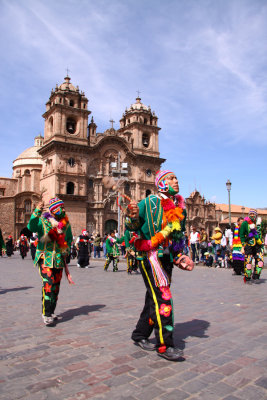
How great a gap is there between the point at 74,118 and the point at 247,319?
127 feet

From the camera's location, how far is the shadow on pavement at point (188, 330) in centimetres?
407

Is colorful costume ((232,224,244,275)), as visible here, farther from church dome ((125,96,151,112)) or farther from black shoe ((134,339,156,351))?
church dome ((125,96,151,112))

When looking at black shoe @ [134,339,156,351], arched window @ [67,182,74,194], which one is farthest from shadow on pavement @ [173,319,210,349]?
arched window @ [67,182,74,194]

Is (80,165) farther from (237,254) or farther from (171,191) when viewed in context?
(171,191)

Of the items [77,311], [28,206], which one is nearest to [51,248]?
[77,311]

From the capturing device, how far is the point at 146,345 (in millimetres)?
3750

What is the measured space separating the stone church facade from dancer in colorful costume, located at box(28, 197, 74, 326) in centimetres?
3071

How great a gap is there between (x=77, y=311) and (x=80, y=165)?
35017mm

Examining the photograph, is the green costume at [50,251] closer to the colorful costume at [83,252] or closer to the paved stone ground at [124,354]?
the paved stone ground at [124,354]

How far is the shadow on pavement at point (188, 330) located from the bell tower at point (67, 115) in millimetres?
36163

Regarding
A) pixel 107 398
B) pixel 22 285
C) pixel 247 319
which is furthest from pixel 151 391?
pixel 22 285

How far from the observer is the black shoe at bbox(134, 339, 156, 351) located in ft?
12.2

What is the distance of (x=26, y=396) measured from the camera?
267 centimetres

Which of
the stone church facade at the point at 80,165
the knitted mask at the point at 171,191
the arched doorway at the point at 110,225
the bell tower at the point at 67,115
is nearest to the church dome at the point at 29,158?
the stone church facade at the point at 80,165
